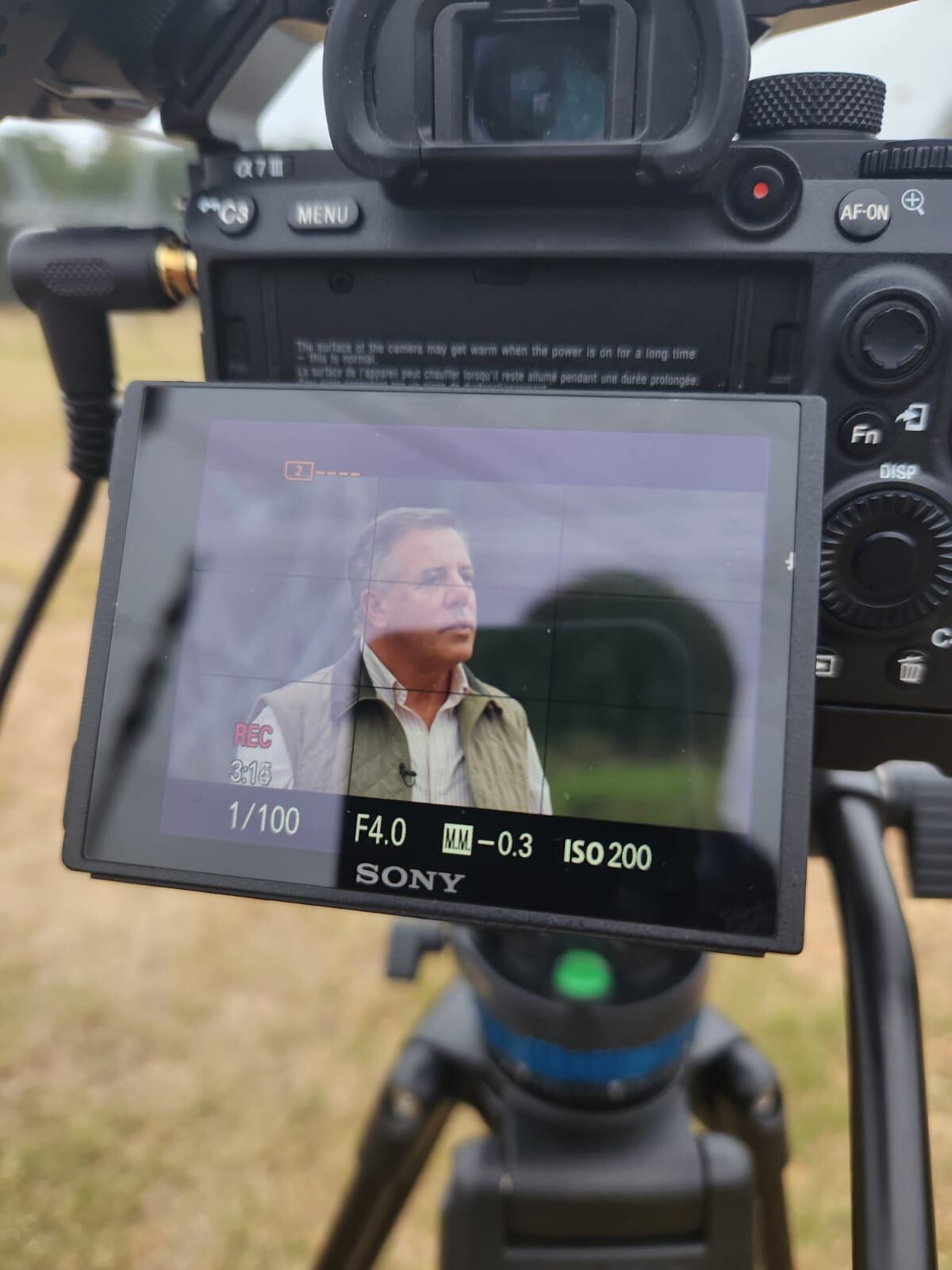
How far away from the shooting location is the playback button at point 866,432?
1.36 ft

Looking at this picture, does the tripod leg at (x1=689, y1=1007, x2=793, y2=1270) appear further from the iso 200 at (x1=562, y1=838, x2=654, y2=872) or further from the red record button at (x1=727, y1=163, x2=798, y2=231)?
the red record button at (x1=727, y1=163, x2=798, y2=231)

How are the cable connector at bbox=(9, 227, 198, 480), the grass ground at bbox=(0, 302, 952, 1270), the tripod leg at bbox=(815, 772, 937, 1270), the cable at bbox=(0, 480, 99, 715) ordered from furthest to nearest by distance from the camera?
the grass ground at bbox=(0, 302, 952, 1270)
the cable at bbox=(0, 480, 99, 715)
the cable connector at bbox=(9, 227, 198, 480)
the tripod leg at bbox=(815, 772, 937, 1270)

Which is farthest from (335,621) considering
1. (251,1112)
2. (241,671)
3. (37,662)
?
(37,662)

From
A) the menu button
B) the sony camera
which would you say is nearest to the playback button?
the sony camera

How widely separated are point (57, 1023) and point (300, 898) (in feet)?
2.39

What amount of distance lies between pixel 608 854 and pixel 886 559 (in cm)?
18

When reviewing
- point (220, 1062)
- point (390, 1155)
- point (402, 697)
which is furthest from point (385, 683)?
point (220, 1062)

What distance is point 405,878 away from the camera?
0.38m

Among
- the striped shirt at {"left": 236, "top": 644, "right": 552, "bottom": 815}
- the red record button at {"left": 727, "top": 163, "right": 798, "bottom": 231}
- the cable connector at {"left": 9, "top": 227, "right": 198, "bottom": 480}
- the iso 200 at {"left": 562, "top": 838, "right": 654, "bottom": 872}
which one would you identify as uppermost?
the red record button at {"left": 727, "top": 163, "right": 798, "bottom": 231}

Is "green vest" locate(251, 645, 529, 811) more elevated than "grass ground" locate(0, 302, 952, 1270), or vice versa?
"green vest" locate(251, 645, 529, 811)

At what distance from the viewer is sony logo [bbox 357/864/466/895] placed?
1.23 feet

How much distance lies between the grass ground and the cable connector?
0.08 meters

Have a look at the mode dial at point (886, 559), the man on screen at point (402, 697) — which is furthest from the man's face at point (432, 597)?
Answer: the mode dial at point (886, 559)

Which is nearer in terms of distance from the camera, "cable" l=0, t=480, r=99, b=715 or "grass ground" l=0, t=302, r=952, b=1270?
"cable" l=0, t=480, r=99, b=715
